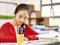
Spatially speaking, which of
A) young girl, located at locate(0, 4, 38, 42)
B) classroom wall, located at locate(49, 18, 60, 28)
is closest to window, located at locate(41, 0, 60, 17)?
classroom wall, located at locate(49, 18, 60, 28)

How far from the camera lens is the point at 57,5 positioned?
3104 mm

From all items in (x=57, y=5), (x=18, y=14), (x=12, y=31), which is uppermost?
(x=57, y=5)

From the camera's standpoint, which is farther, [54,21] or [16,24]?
[54,21]

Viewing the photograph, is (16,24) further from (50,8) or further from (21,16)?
(50,8)

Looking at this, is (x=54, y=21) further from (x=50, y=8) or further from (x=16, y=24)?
(x=16, y=24)

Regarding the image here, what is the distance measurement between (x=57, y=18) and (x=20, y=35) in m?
2.32

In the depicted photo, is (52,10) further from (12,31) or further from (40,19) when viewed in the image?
(12,31)


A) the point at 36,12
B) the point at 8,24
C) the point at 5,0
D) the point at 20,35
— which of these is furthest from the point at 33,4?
the point at 20,35

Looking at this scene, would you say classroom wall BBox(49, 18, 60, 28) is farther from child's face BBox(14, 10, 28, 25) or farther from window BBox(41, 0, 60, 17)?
child's face BBox(14, 10, 28, 25)

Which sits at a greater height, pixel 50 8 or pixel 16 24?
pixel 50 8

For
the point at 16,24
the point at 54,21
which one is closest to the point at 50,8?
the point at 54,21

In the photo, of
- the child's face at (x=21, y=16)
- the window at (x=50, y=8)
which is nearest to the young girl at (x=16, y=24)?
the child's face at (x=21, y=16)

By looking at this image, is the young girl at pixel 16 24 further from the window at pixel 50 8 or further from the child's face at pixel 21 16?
the window at pixel 50 8

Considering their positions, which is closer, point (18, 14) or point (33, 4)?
point (18, 14)
